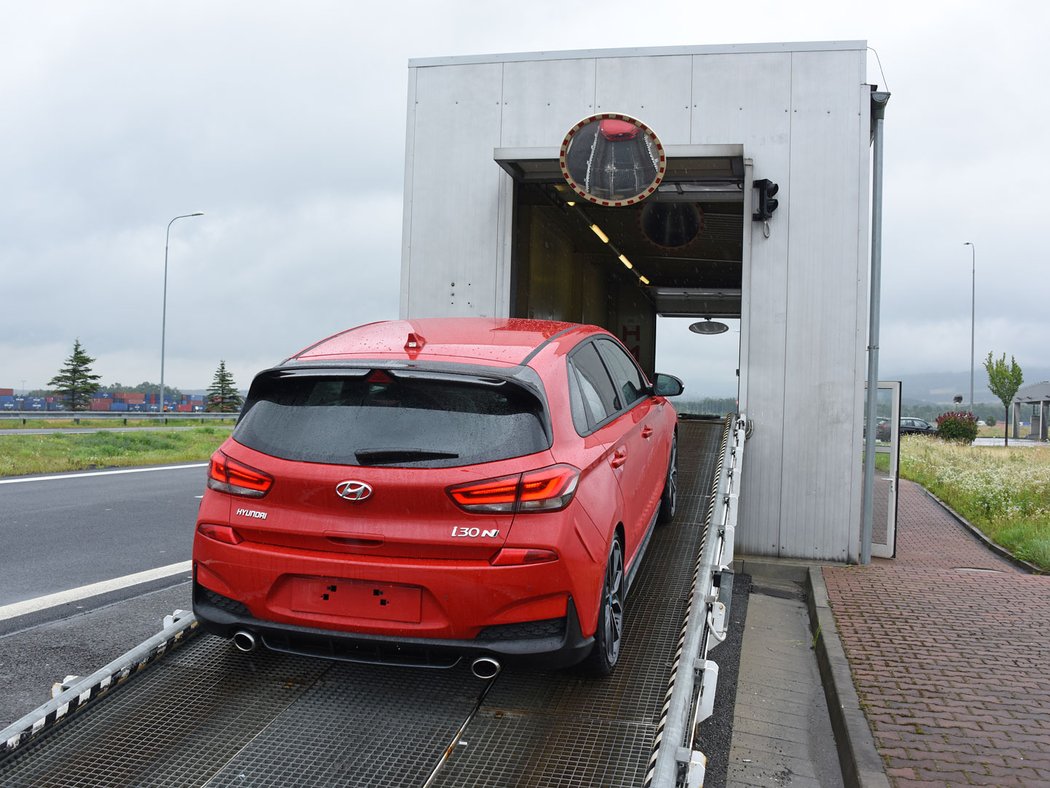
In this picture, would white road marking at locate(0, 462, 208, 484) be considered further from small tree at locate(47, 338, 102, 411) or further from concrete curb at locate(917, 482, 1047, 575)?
small tree at locate(47, 338, 102, 411)

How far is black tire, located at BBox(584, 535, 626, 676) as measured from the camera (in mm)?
3609

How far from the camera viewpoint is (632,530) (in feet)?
14.8

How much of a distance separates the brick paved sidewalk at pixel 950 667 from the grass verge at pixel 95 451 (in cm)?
1503

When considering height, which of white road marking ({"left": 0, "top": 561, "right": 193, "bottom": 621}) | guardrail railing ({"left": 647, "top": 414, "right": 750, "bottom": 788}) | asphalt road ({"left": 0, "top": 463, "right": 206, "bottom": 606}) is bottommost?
white road marking ({"left": 0, "top": 561, "right": 193, "bottom": 621})

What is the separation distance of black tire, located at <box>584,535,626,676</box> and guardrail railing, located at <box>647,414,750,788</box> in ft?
0.94

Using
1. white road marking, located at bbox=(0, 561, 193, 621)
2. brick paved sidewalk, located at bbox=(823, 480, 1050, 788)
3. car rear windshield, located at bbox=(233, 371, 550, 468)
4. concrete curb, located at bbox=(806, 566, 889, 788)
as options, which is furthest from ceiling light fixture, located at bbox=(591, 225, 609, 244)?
car rear windshield, located at bbox=(233, 371, 550, 468)

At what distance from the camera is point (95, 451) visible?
21.3 meters

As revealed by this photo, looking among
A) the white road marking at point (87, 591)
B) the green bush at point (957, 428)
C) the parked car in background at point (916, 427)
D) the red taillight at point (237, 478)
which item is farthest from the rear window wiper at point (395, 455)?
the parked car in background at point (916, 427)

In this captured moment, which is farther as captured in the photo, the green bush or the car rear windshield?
the green bush

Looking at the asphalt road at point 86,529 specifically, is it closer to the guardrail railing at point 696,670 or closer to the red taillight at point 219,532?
the red taillight at point 219,532

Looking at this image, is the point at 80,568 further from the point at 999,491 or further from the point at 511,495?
the point at 999,491

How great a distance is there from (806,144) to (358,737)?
26.2 feet

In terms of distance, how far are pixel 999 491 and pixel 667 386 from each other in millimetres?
12894

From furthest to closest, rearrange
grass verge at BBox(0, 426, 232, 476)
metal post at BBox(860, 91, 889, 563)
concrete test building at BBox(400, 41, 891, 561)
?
1. grass verge at BBox(0, 426, 232, 476)
2. metal post at BBox(860, 91, 889, 563)
3. concrete test building at BBox(400, 41, 891, 561)
